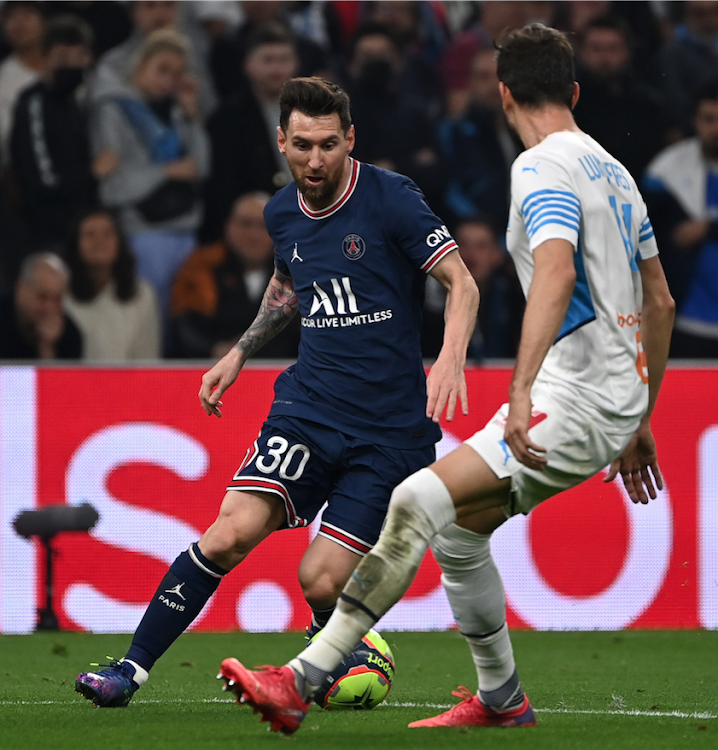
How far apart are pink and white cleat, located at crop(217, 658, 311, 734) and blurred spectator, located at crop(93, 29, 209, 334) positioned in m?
6.15

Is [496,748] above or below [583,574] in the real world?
above

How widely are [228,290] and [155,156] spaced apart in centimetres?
125

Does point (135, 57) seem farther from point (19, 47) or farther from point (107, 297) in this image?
point (107, 297)

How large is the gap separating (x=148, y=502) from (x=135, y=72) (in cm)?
362

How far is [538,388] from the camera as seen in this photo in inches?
144

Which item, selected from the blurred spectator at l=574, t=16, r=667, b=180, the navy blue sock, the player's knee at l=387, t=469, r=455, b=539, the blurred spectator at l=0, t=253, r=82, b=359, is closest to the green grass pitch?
the navy blue sock

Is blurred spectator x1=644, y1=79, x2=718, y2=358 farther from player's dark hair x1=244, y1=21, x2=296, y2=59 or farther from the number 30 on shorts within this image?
the number 30 on shorts

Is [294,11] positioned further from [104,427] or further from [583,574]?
[583,574]

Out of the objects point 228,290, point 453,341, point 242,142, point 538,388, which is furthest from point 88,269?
point 538,388

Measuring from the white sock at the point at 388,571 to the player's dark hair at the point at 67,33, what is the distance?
22.4 feet

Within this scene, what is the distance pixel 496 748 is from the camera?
11.5 feet

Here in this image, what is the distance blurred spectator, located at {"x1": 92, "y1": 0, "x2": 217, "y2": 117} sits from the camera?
9.41m

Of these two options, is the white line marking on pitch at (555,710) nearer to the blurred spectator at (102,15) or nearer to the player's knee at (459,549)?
the player's knee at (459,549)

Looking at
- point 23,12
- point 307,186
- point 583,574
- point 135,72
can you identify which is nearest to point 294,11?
point 135,72
